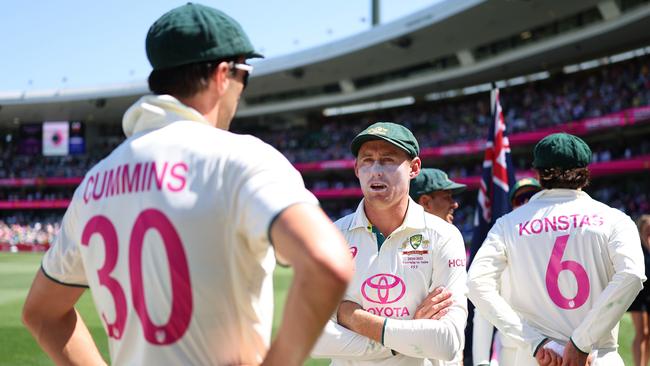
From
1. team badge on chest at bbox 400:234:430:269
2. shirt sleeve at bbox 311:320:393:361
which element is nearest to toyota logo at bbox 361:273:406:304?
team badge on chest at bbox 400:234:430:269

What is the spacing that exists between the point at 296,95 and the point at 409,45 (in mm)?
13455

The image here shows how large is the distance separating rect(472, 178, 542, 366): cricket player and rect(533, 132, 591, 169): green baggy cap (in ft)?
2.14

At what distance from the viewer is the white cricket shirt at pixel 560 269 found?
2.97 meters

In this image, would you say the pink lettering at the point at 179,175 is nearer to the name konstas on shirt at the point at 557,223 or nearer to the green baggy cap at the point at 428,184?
the name konstas on shirt at the point at 557,223

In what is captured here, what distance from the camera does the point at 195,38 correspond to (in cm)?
158

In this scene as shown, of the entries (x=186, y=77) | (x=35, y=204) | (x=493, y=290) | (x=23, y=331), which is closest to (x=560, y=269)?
(x=493, y=290)

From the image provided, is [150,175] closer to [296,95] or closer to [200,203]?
[200,203]

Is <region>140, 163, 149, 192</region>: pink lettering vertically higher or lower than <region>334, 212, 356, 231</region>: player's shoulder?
higher

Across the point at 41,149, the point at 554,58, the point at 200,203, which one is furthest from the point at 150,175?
the point at 41,149

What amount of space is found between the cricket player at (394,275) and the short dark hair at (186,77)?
4.69 ft

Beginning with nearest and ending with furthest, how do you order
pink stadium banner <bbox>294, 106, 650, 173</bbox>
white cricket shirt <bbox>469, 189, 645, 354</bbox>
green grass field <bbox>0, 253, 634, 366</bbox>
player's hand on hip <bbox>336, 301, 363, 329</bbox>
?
player's hand on hip <bbox>336, 301, 363, 329</bbox> → white cricket shirt <bbox>469, 189, 645, 354</bbox> → green grass field <bbox>0, 253, 634, 366</bbox> → pink stadium banner <bbox>294, 106, 650, 173</bbox>

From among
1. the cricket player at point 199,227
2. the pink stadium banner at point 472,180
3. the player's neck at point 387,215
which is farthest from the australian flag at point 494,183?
the pink stadium banner at point 472,180

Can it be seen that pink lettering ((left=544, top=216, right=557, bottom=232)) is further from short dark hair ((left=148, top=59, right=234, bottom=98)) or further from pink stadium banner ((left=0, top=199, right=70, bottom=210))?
pink stadium banner ((left=0, top=199, right=70, bottom=210))

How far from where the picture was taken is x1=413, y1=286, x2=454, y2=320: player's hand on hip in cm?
278
